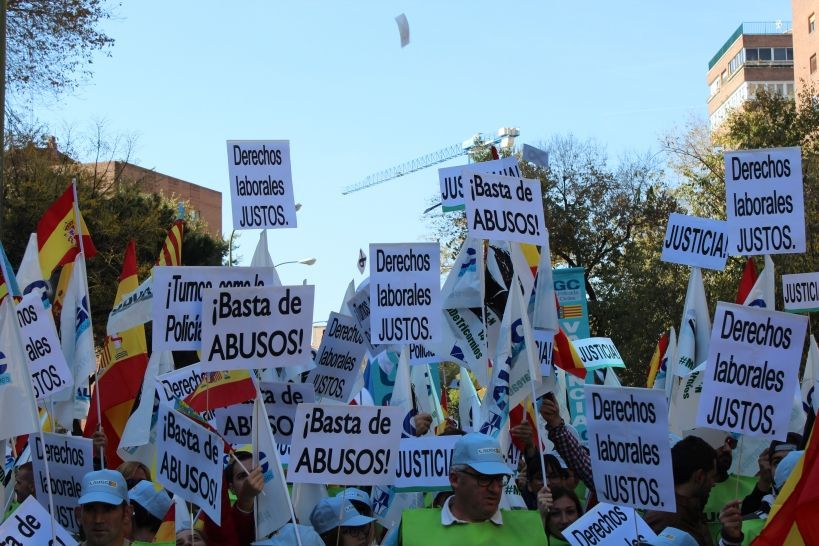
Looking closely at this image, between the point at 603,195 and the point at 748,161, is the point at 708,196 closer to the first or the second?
the point at 603,195

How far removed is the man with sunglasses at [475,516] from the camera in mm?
5727

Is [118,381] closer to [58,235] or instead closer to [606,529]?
[58,235]

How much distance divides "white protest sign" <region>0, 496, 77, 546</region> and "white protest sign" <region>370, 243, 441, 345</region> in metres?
3.95

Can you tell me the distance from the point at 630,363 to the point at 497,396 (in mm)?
25046

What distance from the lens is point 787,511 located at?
17.0 ft

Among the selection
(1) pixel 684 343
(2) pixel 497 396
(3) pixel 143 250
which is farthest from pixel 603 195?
(2) pixel 497 396

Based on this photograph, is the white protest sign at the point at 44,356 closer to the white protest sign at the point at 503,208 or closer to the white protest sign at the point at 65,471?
the white protest sign at the point at 65,471

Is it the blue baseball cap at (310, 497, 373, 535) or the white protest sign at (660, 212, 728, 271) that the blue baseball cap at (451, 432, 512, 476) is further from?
the white protest sign at (660, 212, 728, 271)

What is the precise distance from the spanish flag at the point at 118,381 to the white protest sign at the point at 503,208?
11.9 ft

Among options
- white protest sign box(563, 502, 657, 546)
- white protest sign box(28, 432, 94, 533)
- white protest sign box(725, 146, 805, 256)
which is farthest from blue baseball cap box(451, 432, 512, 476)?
white protest sign box(725, 146, 805, 256)

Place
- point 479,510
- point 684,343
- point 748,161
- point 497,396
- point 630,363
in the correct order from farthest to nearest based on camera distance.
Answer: point 630,363 < point 684,343 < point 748,161 < point 497,396 < point 479,510

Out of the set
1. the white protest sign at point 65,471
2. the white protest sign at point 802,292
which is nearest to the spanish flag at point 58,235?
the white protest sign at point 65,471

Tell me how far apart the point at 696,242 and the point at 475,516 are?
6630 mm

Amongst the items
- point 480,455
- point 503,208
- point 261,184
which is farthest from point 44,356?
point 480,455
